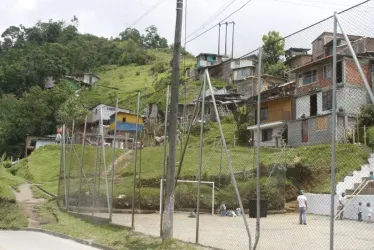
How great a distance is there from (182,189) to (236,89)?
115ft

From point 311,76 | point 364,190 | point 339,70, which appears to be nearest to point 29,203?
point 311,76

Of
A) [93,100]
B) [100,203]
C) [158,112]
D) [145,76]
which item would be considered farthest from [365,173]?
[145,76]

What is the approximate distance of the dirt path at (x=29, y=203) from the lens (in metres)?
18.5

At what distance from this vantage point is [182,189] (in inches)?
931

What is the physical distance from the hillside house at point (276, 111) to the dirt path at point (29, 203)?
10.7m

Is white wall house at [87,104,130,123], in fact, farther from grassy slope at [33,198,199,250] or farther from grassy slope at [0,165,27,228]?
grassy slope at [0,165,27,228]

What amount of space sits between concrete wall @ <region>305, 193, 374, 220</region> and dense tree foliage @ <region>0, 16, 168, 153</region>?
3766 centimetres

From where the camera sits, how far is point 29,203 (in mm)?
23672

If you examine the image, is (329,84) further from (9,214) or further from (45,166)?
(45,166)

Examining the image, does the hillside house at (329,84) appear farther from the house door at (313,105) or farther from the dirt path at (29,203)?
the dirt path at (29,203)

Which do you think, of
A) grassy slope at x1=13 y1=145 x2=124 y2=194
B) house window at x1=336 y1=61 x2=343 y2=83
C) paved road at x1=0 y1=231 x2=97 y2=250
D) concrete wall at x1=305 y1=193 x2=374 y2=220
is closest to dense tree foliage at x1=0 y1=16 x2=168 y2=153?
grassy slope at x1=13 y1=145 x2=124 y2=194

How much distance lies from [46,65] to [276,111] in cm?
6471

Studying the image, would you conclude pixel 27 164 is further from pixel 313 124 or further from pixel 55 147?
pixel 313 124

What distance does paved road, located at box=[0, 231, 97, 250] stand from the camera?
1204cm
